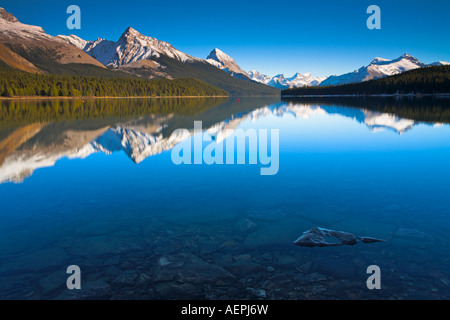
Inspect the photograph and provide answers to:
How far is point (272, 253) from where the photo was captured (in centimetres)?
929

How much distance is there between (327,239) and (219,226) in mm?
3727

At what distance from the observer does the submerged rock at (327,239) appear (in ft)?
31.8

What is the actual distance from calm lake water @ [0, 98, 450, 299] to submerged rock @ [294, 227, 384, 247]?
26 cm

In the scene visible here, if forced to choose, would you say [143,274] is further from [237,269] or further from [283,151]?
[283,151]

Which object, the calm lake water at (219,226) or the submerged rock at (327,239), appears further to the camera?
the submerged rock at (327,239)

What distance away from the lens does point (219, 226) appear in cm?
1111

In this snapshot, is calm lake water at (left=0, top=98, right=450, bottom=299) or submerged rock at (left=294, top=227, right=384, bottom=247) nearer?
calm lake water at (left=0, top=98, right=450, bottom=299)

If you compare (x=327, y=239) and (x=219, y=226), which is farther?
(x=219, y=226)

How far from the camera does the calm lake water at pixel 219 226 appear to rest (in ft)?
25.5

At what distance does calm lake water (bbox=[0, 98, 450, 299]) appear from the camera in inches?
306

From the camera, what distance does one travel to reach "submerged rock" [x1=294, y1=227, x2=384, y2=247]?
9680 millimetres

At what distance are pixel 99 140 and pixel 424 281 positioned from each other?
29.4 m

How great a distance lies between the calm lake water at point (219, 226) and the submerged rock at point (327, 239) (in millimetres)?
263

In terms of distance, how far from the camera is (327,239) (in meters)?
9.87
